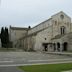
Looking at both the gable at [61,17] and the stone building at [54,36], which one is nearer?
the stone building at [54,36]

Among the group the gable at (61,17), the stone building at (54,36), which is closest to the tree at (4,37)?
the stone building at (54,36)

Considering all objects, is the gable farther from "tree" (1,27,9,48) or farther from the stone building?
"tree" (1,27,9,48)

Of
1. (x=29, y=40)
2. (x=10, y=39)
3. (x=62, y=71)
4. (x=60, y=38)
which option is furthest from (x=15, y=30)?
(x=62, y=71)

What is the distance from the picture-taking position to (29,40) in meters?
72.8

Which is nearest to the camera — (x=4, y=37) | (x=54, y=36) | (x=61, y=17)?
(x=54, y=36)

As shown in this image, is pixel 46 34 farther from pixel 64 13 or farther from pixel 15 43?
pixel 15 43

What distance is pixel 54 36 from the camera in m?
70.8

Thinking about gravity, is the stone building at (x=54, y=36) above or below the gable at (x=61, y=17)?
below

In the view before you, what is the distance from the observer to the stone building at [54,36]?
66000 millimetres

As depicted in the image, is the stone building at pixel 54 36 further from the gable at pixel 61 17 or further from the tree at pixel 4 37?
the tree at pixel 4 37

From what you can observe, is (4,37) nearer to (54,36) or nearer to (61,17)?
(54,36)

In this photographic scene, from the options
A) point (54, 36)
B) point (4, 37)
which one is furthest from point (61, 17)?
point (4, 37)

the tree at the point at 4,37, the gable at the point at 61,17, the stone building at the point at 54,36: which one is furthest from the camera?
the tree at the point at 4,37

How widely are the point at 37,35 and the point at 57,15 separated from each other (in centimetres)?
888
